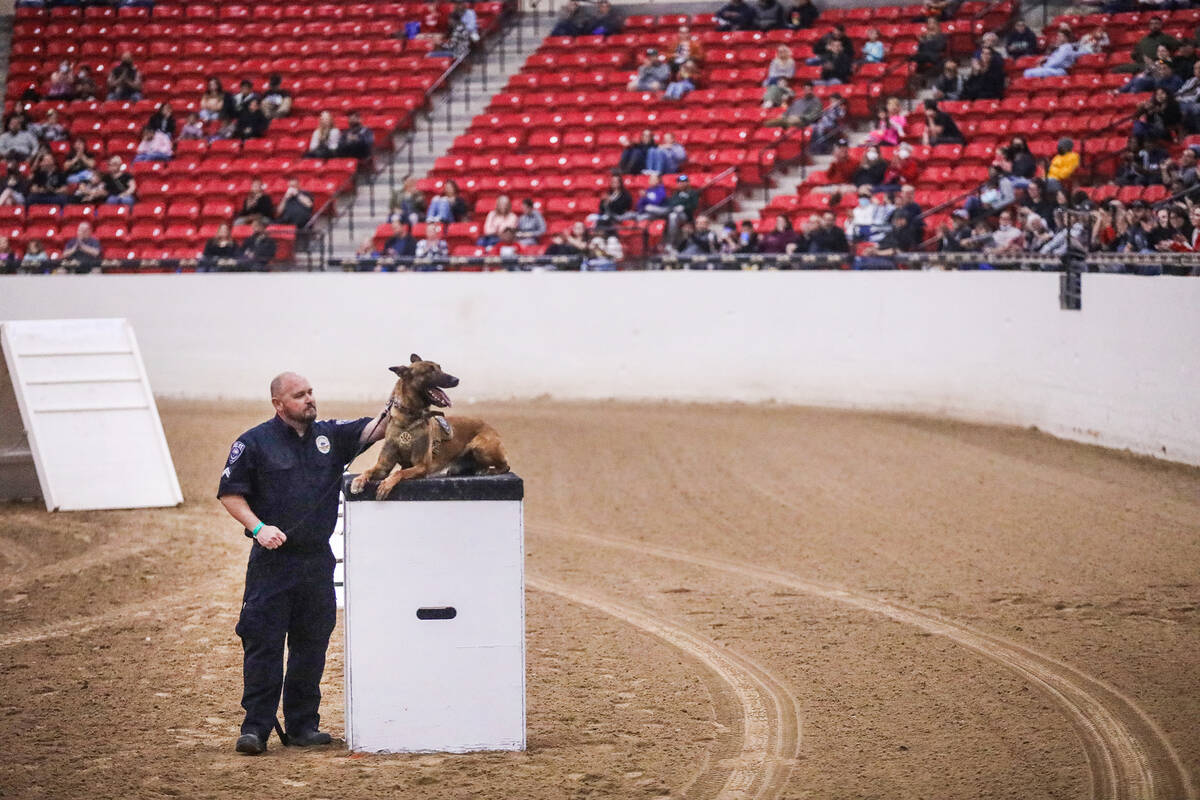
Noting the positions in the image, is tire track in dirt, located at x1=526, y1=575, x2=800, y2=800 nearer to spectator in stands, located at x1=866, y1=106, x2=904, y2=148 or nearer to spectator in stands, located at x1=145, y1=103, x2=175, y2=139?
spectator in stands, located at x1=866, y1=106, x2=904, y2=148

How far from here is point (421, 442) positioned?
6641mm

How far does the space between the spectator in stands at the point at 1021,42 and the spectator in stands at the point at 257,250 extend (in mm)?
11606

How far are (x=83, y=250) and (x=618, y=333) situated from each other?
8306 mm

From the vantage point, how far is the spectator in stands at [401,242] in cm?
2044

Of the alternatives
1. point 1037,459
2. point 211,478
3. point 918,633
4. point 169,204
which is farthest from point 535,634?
point 169,204

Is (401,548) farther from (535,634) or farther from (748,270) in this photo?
(748,270)

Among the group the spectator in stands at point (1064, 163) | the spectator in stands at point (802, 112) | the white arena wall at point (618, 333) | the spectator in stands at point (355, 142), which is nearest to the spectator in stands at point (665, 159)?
the spectator in stands at point (802, 112)

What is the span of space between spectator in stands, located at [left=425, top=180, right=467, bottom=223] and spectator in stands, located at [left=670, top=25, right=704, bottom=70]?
473 centimetres

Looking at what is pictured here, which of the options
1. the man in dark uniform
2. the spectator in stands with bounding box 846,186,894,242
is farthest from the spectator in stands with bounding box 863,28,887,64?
the man in dark uniform

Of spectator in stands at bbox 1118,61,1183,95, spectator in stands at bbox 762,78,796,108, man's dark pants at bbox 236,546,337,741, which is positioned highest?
spectator in stands at bbox 762,78,796,108

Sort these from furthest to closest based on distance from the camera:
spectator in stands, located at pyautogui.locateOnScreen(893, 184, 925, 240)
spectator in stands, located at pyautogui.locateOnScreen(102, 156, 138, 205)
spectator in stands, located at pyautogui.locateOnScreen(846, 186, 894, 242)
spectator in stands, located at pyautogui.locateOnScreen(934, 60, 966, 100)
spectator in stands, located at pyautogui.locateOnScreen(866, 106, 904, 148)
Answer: spectator in stands, located at pyautogui.locateOnScreen(102, 156, 138, 205), spectator in stands, located at pyautogui.locateOnScreen(934, 60, 966, 100), spectator in stands, located at pyautogui.locateOnScreen(866, 106, 904, 148), spectator in stands, located at pyautogui.locateOnScreen(846, 186, 894, 242), spectator in stands, located at pyautogui.locateOnScreen(893, 184, 925, 240)

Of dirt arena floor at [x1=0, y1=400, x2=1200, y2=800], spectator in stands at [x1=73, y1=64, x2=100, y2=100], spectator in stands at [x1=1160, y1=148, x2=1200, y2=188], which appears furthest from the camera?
spectator in stands at [x1=73, y1=64, x2=100, y2=100]

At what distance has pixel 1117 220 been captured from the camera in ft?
50.2

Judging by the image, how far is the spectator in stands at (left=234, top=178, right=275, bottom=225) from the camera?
21.7 m
